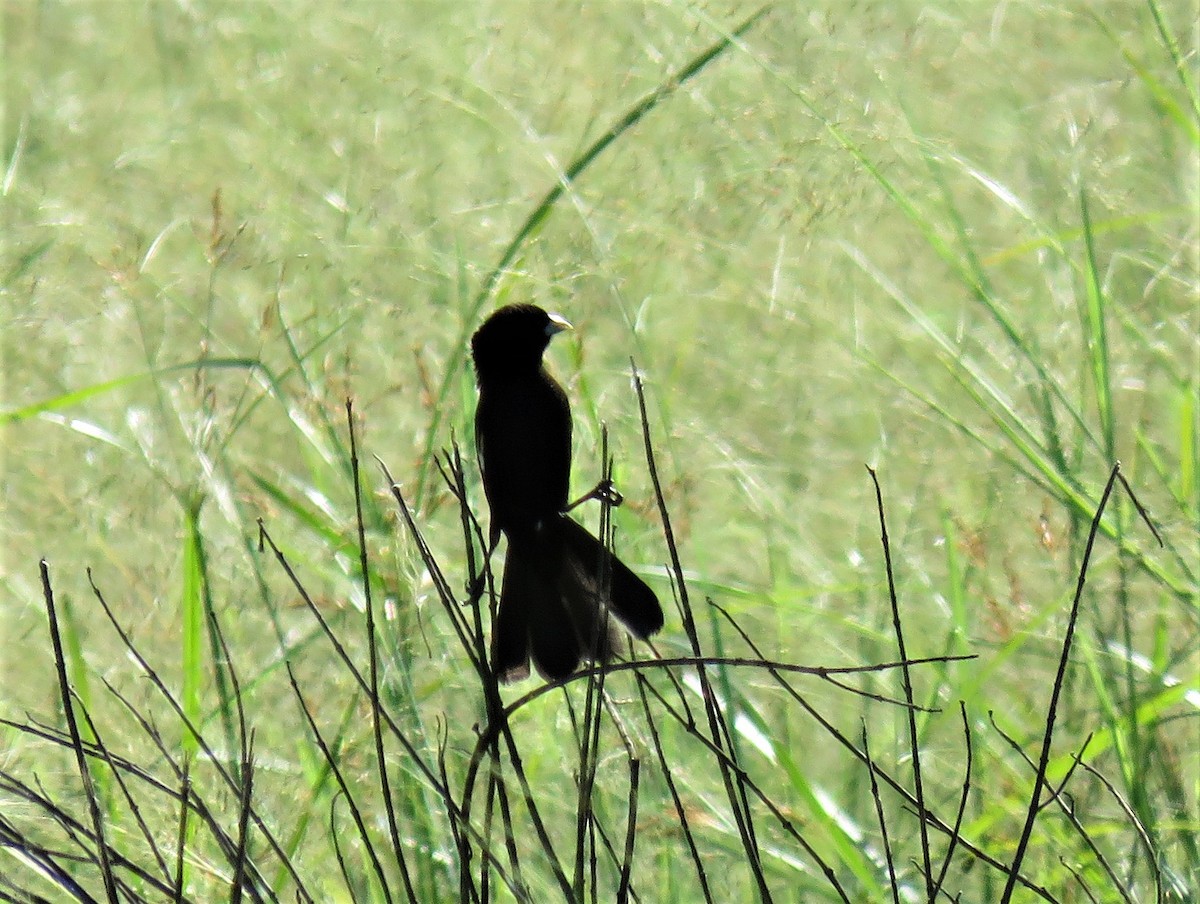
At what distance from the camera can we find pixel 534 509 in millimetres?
2521

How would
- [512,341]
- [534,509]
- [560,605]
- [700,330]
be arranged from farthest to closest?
1. [700,330]
2. [512,341]
3. [534,509]
4. [560,605]

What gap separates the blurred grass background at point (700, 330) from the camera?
2.26 m

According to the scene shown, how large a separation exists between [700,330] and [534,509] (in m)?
1.47

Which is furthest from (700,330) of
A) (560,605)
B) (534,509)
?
(560,605)

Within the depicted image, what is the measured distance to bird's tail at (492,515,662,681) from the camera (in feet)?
6.25

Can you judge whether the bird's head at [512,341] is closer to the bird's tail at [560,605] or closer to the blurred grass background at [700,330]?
the blurred grass background at [700,330]

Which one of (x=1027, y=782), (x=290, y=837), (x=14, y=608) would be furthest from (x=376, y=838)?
(x=14, y=608)

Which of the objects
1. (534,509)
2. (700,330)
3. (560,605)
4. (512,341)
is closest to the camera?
(560,605)

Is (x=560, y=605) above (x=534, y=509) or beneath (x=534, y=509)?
beneath

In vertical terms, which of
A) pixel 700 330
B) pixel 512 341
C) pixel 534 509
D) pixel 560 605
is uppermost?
pixel 700 330

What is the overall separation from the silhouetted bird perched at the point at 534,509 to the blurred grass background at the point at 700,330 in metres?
0.08

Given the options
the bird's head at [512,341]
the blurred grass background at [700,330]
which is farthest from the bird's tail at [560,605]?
the bird's head at [512,341]

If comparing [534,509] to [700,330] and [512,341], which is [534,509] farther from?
[700,330]

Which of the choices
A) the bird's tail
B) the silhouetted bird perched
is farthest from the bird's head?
the bird's tail
